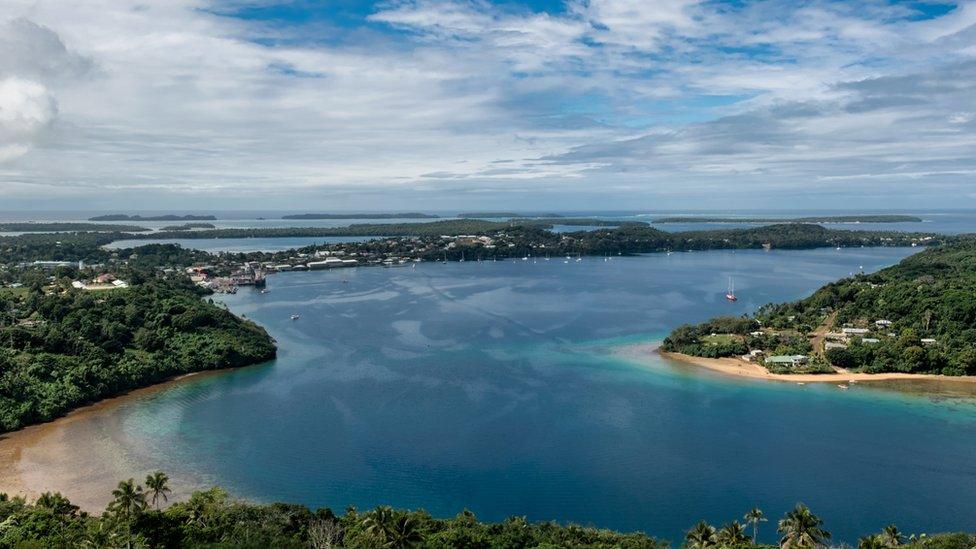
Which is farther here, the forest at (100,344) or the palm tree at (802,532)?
the forest at (100,344)

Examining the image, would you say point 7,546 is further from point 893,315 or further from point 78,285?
point 893,315

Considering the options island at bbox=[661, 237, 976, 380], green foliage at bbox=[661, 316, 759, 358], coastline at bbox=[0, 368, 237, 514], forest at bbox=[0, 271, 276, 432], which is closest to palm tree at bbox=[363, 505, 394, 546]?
coastline at bbox=[0, 368, 237, 514]

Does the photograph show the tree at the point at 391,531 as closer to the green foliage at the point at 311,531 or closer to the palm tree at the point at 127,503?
the green foliage at the point at 311,531

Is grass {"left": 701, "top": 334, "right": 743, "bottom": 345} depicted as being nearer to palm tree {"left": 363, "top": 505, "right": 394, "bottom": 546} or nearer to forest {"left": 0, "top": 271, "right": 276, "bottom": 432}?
forest {"left": 0, "top": 271, "right": 276, "bottom": 432}

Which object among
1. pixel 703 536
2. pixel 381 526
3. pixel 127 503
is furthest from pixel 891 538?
pixel 127 503

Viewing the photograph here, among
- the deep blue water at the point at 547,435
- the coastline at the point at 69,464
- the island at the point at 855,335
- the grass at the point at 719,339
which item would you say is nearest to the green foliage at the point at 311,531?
the deep blue water at the point at 547,435

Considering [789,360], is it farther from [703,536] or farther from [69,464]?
[69,464]
